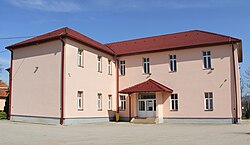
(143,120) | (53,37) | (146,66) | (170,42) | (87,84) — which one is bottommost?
(143,120)

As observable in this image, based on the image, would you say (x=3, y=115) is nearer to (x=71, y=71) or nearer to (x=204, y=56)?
(x=71, y=71)

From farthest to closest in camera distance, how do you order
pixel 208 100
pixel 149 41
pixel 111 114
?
pixel 149 41 → pixel 111 114 → pixel 208 100

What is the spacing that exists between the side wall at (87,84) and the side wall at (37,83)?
30.4 inches

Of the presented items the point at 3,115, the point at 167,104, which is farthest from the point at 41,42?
the point at 167,104

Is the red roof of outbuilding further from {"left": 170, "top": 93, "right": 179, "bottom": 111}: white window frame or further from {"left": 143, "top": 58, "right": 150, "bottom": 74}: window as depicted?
{"left": 170, "top": 93, "right": 179, "bottom": 111}: white window frame

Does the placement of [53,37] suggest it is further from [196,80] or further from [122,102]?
[196,80]

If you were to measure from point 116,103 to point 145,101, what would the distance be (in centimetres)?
325

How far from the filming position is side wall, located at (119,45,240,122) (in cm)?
2481

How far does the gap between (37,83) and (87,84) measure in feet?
13.3

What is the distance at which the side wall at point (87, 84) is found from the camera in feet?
73.9

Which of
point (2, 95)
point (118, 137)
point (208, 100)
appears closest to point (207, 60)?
point (208, 100)

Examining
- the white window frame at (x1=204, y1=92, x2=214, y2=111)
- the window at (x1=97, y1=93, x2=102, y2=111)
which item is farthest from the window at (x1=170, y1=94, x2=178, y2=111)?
the window at (x1=97, y1=93, x2=102, y2=111)

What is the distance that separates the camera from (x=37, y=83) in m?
23.5

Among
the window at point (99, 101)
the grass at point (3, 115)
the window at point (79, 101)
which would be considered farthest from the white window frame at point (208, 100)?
the grass at point (3, 115)
